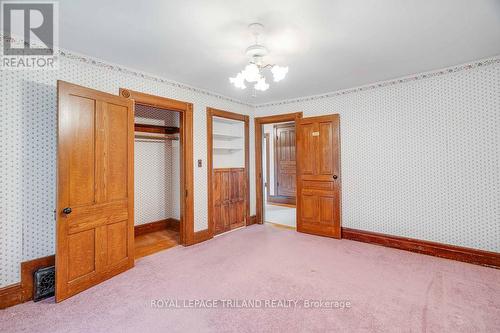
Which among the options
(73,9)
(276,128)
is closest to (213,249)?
(73,9)

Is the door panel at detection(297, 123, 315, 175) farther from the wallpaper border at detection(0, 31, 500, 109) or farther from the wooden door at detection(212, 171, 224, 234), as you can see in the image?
the wooden door at detection(212, 171, 224, 234)

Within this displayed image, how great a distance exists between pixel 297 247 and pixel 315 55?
283cm

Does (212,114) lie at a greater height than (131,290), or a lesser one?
greater

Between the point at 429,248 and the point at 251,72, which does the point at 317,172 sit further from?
the point at 251,72

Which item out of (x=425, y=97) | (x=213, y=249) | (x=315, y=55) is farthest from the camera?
(x=213, y=249)

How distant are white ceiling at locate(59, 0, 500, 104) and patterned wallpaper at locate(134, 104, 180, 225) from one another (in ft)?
4.98

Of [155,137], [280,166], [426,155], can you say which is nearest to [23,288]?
[155,137]

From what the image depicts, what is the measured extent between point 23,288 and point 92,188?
1.13 meters

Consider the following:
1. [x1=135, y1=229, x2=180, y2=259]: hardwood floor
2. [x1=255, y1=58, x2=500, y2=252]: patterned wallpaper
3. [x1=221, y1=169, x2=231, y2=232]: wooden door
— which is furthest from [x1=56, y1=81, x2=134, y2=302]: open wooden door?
[x1=255, y1=58, x2=500, y2=252]: patterned wallpaper

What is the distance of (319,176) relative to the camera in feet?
15.0

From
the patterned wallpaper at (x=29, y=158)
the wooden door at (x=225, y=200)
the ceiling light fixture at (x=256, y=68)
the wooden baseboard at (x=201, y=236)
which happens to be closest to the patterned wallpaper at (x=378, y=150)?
the patterned wallpaper at (x=29, y=158)

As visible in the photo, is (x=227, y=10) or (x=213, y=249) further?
(x=213, y=249)

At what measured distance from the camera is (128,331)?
196 cm

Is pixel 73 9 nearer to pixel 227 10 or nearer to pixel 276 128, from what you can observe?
pixel 227 10
